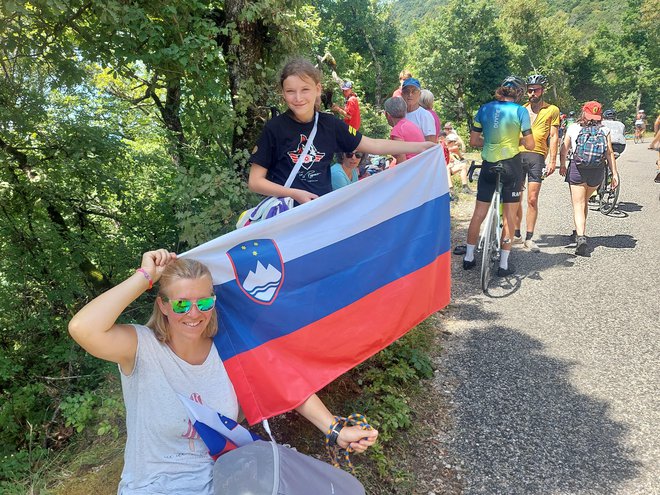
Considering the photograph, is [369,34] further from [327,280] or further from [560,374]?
[327,280]

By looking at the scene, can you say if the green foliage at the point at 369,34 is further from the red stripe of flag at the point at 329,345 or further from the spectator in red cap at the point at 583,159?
the red stripe of flag at the point at 329,345

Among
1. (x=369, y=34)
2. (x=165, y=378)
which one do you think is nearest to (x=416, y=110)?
(x=165, y=378)

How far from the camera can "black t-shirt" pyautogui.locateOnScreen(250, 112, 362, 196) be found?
2803 mm

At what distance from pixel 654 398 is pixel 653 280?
266cm

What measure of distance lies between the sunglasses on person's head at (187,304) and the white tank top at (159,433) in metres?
0.16

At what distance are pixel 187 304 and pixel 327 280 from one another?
38.3 inches

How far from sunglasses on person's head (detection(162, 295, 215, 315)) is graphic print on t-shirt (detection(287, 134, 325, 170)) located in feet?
3.76

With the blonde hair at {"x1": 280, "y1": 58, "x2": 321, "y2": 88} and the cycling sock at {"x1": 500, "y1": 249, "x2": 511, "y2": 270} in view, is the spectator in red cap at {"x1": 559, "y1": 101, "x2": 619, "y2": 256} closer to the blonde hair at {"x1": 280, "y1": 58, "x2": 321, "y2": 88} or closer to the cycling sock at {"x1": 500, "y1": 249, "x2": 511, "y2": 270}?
the cycling sock at {"x1": 500, "y1": 249, "x2": 511, "y2": 270}

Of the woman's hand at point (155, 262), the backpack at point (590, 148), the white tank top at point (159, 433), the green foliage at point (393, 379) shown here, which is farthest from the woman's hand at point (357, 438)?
the backpack at point (590, 148)

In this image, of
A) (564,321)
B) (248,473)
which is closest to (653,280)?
(564,321)

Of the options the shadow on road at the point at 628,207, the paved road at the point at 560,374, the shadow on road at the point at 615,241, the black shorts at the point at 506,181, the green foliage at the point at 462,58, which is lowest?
the shadow on road at the point at 628,207

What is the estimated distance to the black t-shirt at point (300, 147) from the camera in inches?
110

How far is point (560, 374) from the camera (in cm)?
390

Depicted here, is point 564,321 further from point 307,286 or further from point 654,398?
point 307,286
